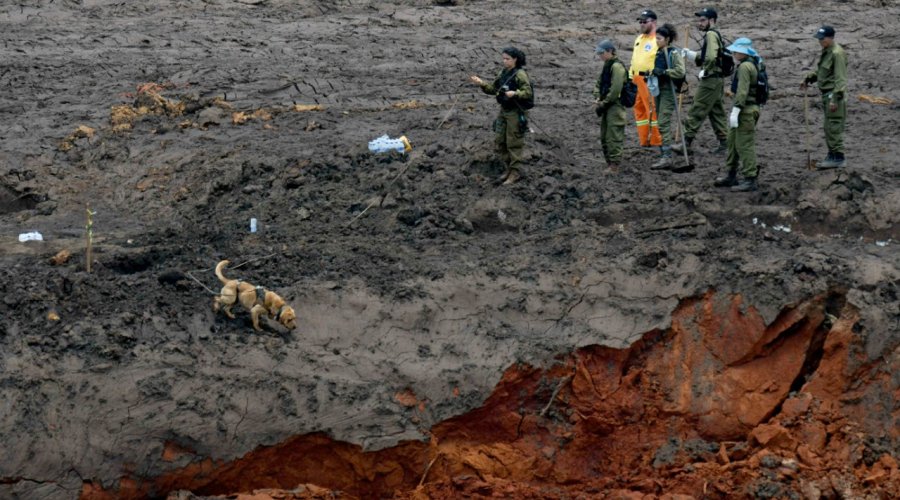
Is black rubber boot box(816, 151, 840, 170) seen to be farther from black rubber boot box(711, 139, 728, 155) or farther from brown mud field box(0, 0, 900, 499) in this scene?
black rubber boot box(711, 139, 728, 155)

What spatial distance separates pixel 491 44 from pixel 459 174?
18.4 feet

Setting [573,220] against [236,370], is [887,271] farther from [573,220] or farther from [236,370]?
[236,370]

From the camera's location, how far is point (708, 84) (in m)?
13.8

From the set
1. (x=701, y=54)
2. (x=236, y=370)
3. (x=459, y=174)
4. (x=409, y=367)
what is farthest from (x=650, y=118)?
(x=236, y=370)

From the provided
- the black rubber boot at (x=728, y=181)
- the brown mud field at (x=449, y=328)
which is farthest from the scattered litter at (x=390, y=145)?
the black rubber boot at (x=728, y=181)

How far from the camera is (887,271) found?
11.3m

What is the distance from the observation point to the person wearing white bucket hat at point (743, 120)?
1286 centimetres

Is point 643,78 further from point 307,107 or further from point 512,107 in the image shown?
point 307,107

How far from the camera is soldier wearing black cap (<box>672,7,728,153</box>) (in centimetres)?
1371

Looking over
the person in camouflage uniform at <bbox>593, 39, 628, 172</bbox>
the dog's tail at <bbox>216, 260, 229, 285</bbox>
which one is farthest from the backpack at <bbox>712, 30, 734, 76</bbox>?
the dog's tail at <bbox>216, 260, 229, 285</bbox>

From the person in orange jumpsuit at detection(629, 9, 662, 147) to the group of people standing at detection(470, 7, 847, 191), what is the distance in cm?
1

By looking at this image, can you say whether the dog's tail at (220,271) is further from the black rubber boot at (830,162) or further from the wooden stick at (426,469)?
the black rubber boot at (830,162)

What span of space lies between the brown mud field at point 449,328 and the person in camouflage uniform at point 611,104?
0.29m

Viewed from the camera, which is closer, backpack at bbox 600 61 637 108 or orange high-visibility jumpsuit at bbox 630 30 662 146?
backpack at bbox 600 61 637 108
